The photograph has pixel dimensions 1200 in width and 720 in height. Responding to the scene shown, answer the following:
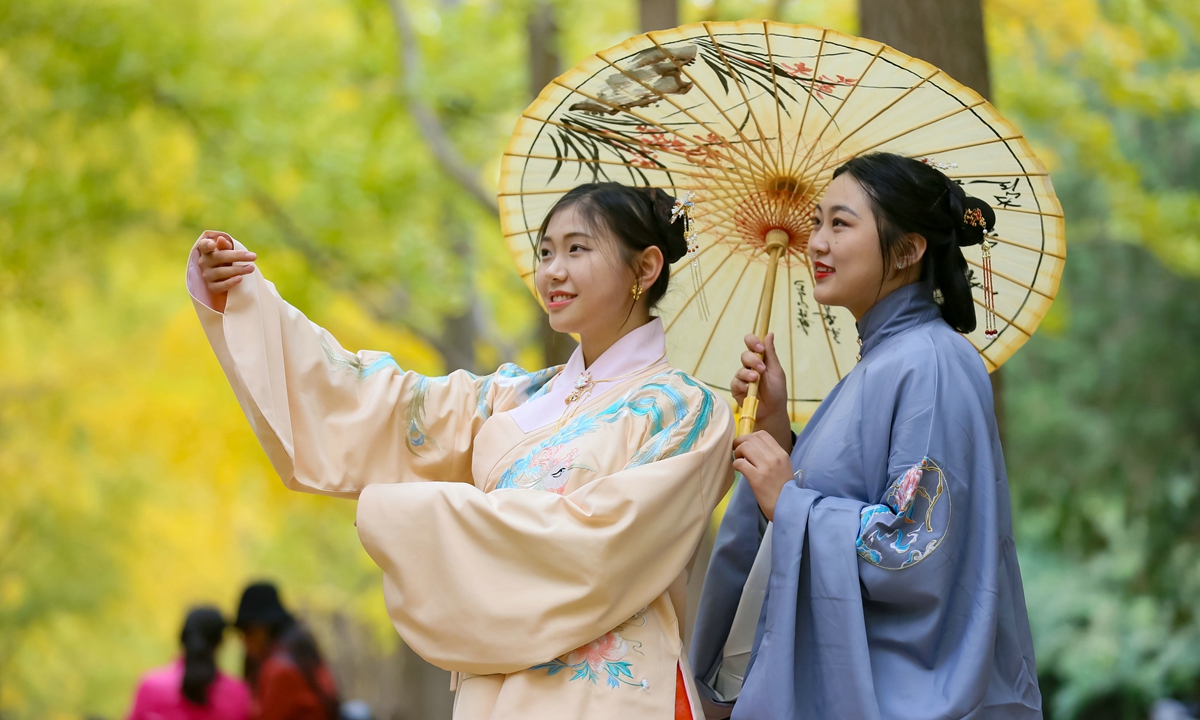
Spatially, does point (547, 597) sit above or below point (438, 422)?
below

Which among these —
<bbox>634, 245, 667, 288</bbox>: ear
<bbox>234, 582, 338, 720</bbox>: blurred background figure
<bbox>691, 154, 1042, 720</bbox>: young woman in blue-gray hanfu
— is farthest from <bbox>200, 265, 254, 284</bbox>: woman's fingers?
<bbox>234, 582, 338, 720</bbox>: blurred background figure

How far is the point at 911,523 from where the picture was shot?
7.75 feet

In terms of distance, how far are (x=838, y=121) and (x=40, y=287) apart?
25.2ft

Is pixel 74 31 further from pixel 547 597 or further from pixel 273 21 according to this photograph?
pixel 547 597

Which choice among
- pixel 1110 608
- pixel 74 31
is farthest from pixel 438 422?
pixel 1110 608

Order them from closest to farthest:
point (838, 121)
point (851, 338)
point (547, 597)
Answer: point (547, 597) < point (838, 121) < point (851, 338)

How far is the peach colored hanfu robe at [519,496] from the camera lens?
7.82ft

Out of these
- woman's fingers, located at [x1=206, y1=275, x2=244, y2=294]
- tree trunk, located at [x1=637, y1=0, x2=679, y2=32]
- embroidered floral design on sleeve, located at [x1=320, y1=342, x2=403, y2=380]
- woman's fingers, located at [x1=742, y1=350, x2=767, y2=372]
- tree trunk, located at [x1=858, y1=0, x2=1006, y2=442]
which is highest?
tree trunk, located at [x1=637, y1=0, x2=679, y2=32]

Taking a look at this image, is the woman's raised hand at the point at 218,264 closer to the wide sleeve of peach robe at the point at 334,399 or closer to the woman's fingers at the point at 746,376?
the wide sleeve of peach robe at the point at 334,399

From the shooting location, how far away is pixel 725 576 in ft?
9.55

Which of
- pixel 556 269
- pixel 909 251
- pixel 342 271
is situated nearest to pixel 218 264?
pixel 556 269

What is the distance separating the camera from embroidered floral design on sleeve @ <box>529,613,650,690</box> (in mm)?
2418

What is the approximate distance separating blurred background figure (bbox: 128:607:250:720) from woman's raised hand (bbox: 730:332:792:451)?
161 inches

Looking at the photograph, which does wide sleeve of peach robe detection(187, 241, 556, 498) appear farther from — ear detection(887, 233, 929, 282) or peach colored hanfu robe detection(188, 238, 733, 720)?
ear detection(887, 233, 929, 282)
